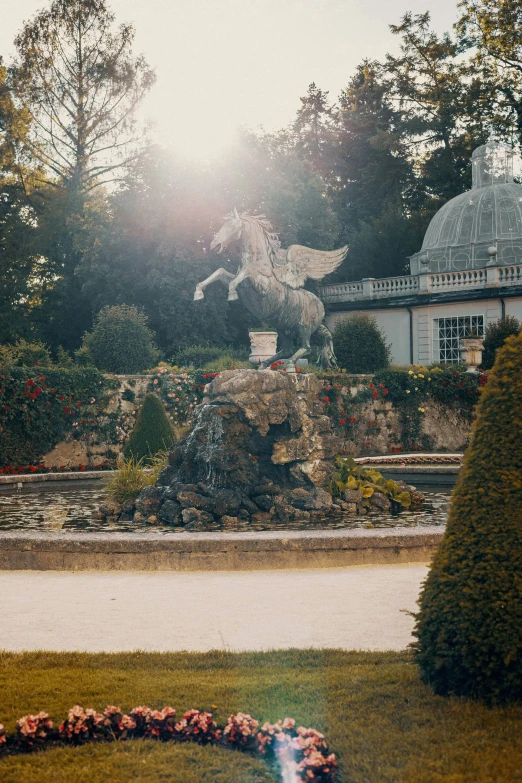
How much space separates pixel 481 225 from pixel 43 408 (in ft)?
75.8

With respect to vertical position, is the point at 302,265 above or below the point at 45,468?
above

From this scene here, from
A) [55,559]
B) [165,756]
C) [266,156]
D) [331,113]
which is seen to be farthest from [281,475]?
[331,113]

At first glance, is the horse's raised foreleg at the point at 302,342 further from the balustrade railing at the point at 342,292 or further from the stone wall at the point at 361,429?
the balustrade railing at the point at 342,292

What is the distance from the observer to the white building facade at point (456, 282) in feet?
108

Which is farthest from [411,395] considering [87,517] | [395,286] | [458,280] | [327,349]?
[395,286]

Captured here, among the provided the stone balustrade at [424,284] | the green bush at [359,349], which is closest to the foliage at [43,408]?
the green bush at [359,349]

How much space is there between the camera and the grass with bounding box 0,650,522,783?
367 cm

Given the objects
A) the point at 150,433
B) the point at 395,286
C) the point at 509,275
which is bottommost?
the point at 150,433

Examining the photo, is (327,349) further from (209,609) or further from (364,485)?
(209,609)

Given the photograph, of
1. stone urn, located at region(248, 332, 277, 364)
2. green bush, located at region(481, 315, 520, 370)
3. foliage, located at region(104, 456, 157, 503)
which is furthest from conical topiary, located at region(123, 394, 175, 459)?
green bush, located at region(481, 315, 520, 370)

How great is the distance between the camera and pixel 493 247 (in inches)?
1395

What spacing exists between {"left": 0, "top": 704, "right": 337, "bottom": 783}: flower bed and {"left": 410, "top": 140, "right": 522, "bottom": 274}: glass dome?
32.6 metres

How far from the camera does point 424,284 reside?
34.9 m

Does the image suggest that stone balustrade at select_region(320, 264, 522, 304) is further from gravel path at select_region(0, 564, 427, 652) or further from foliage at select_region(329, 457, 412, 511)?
gravel path at select_region(0, 564, 427, 652)
